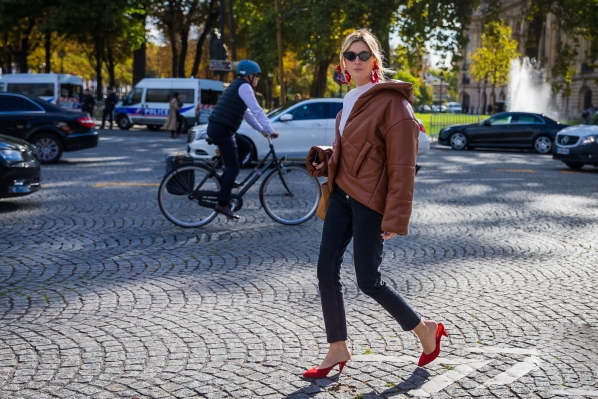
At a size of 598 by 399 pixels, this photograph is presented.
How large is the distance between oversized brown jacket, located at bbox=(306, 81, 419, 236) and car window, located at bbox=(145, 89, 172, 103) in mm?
31071

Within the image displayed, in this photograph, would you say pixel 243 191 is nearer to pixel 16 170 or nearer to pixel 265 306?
pixel 16 170

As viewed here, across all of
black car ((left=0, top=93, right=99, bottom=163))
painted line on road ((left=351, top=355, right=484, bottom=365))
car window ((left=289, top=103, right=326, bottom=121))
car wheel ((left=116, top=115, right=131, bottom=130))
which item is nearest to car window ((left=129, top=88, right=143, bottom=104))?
car wheel ((left=116, top=115, right=131, bottom=130))

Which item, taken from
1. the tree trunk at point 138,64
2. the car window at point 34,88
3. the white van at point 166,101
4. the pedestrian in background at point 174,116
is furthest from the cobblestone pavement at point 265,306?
the tree trunk at point 138,64

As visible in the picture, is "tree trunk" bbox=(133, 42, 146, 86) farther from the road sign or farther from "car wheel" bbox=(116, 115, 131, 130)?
the road sign

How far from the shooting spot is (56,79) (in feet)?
115

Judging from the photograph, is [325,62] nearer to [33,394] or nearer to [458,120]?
[458,120]

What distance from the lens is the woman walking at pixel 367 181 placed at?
3.96m

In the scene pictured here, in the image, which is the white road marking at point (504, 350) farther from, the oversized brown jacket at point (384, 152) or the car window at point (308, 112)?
the car window at point (308, 112)

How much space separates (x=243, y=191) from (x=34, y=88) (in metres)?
27.8

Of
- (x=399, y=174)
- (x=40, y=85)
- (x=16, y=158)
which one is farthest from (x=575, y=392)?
(x=40, y=85)

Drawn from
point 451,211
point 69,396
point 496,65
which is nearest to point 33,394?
point 69,396

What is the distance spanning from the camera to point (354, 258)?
4.23m

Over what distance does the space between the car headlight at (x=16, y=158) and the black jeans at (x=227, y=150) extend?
3163 millimetres

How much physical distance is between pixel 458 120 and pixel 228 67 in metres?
11.7
